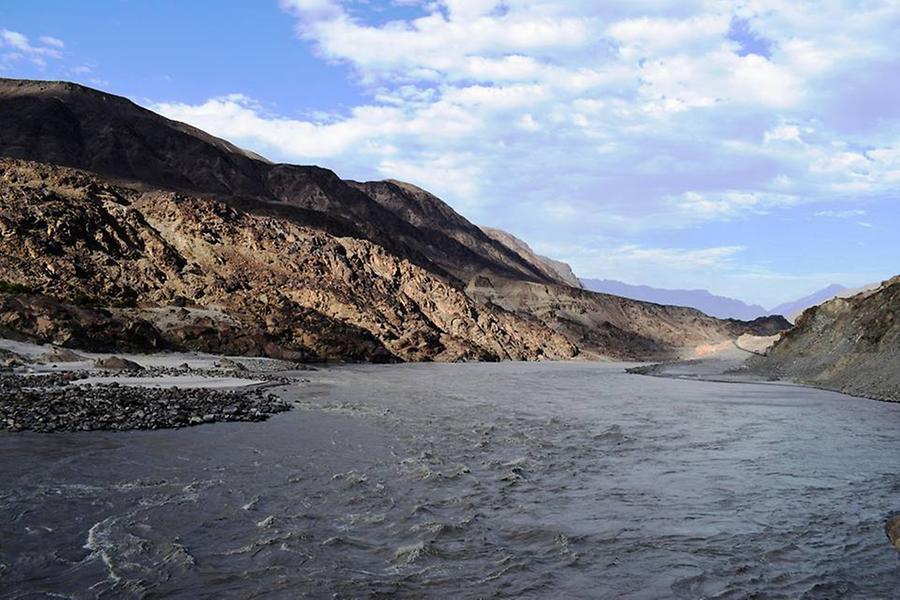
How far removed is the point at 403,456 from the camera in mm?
16922

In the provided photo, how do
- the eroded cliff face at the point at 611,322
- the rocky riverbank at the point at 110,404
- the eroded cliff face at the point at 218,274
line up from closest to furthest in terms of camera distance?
the rocky riverbank at the point at 110,404 < the eroded cliff face at the point at 218,274 < the eroded cliff face at the point at 611,322

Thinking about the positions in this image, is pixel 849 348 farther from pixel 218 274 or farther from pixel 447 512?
pixel 218 274

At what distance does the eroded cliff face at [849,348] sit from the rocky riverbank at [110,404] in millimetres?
29228

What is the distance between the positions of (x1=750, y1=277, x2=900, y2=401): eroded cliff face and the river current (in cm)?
1530

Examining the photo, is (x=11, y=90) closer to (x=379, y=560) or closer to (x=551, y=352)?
(x=551, y=352)

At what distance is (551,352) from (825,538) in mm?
92624

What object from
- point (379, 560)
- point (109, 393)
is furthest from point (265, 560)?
point (109, 393)

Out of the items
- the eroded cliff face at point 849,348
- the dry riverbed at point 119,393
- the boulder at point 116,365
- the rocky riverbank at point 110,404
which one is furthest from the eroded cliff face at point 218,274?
the eroded cliff face at point 849,348

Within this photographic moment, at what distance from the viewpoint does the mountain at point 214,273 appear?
2068 inches

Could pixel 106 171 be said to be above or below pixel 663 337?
above

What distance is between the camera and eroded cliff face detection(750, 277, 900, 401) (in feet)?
115

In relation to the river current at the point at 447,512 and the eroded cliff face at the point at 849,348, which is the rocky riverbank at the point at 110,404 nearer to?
the river current at the point at 447,512

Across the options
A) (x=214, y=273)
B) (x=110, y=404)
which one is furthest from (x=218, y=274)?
(x=110, y=404)

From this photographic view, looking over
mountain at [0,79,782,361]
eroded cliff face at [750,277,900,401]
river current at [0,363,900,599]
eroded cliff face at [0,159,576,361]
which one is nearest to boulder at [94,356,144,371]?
mountain at [0,79,782,361]
